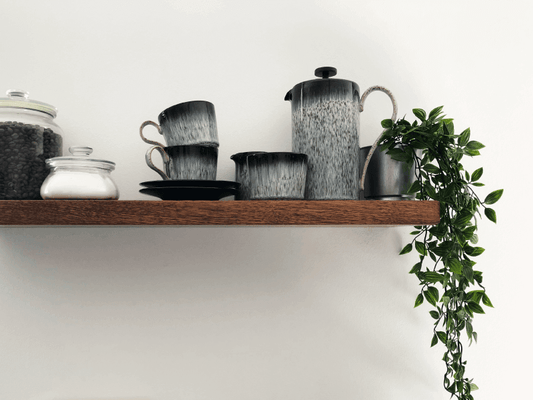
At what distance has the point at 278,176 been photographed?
0.64 m

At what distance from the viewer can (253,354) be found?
0.83 m

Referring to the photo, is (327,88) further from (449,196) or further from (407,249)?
(407,249)

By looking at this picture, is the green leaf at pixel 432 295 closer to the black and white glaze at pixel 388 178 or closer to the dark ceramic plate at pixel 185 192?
the black and white glaze at pixel 388 178

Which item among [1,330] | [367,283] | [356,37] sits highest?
[356,37]

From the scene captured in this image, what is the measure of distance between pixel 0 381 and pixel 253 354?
560mm

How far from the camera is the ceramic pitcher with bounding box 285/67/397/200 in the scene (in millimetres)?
671

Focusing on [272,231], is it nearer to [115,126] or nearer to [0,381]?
[115,126]

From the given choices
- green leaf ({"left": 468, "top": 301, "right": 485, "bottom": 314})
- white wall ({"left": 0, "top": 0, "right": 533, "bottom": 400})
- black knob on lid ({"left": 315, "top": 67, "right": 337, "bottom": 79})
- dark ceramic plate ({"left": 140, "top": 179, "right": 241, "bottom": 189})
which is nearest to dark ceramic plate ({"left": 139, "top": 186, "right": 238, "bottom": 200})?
dark ceramic plate ({"left": 140, "top": 179, "right": 241, "bottom": 189})

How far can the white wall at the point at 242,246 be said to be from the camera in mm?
792

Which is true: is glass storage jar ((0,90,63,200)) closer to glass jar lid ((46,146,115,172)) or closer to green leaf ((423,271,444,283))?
glass jar lid ((46,146,115,172))

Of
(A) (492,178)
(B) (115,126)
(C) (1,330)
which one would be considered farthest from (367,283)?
(C) (1,330)

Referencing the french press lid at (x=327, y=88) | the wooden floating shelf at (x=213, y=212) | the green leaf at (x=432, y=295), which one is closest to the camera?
the wooden floating shelf at (x=213, y=212)

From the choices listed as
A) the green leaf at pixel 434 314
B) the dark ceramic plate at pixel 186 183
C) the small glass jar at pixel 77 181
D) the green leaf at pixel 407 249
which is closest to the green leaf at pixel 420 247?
the green leaf at pixel 407 249

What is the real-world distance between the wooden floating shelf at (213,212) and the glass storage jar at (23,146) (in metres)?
0.06
